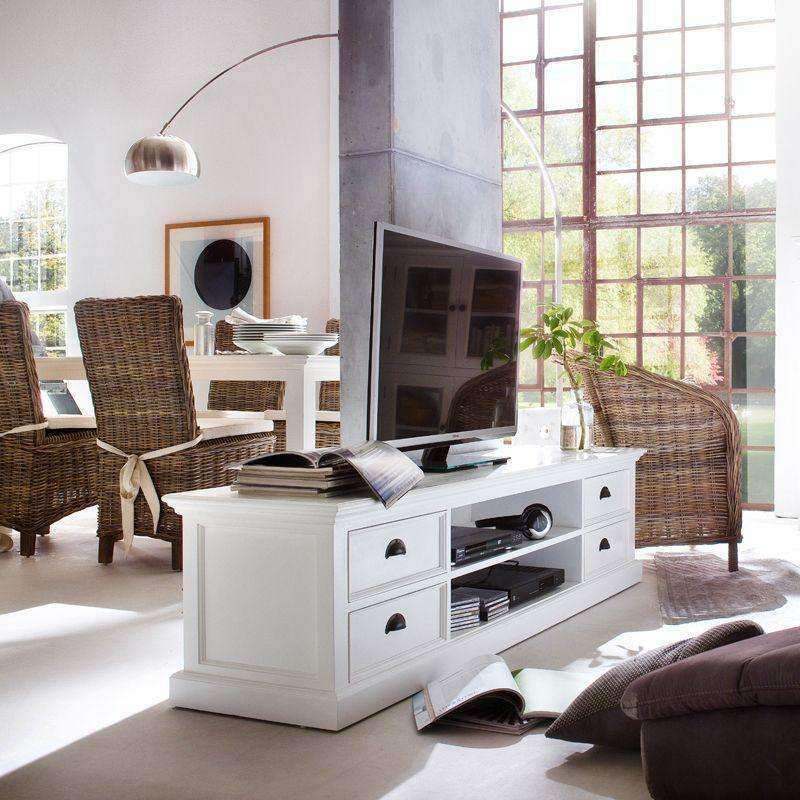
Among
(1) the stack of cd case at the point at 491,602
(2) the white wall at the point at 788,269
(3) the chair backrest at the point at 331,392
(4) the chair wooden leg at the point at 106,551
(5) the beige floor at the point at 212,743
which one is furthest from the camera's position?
(3) the chair backrest at the point at 331,392

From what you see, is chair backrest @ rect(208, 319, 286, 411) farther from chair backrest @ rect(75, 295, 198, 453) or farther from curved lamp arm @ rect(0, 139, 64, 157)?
curved lamp arm @ rect(0, 139, 64, 157)

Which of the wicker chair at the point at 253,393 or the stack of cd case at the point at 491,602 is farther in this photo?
the wicker chair at the point at 253,393

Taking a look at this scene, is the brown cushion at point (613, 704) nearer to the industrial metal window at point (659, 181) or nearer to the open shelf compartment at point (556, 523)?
the open shelf compartment at point (556, 523)

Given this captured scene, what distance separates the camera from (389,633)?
7.96ft

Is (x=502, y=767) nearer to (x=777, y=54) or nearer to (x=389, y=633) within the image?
(x=389, y=633)

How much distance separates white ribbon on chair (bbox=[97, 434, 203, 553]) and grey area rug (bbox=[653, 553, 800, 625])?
1.84 metres

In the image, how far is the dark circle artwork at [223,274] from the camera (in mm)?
7035

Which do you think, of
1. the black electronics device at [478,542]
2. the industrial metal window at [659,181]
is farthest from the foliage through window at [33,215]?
the black electronics device at [478,542]

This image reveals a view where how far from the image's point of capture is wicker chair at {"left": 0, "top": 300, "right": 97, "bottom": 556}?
430 centimetres

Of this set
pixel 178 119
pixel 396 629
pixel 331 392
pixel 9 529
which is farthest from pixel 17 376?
pixel 178 119

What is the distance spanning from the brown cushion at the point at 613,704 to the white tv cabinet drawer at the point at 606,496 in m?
1.36

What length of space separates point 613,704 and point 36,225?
6.87 metres

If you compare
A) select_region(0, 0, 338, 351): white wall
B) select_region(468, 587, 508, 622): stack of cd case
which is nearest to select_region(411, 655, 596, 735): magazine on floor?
select_region(468, 587, 508, 622): stack of cd case

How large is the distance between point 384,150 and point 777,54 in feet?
11.5
